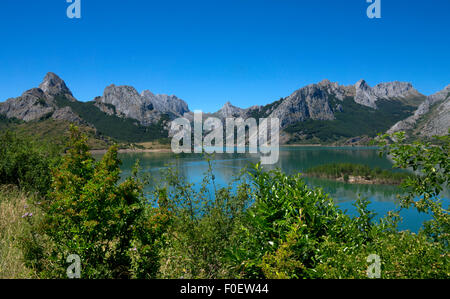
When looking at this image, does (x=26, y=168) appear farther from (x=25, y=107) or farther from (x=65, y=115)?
(x=25, y=107)

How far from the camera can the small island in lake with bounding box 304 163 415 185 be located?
169ft

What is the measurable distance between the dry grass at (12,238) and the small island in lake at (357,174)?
57.4m

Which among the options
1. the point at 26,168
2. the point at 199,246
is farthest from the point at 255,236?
the point at 26,168

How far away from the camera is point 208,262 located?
11.5ft

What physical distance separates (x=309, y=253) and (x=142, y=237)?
1.72 metres

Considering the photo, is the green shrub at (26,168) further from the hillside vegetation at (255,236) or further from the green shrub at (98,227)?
the green shrub at (98,227)

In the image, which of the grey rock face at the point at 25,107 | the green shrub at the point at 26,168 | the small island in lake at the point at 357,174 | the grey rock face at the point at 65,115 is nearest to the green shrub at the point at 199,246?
the green shrub at the point at 26,168

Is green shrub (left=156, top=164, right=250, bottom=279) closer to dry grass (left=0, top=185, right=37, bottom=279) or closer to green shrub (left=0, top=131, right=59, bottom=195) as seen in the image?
dry grass (left=0, top=185, right=37, bottom=279)

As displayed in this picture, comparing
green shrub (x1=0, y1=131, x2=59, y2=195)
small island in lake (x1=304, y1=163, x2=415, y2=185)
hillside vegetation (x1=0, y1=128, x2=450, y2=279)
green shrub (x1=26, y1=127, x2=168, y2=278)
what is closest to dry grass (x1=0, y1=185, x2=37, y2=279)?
hillside vegetation (x1=0, y1=128, x2=450, y2=279)
